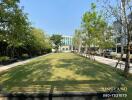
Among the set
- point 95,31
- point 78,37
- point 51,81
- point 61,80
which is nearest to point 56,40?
point 78,37

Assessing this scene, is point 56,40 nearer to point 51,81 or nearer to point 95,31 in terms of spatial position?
point 95,31

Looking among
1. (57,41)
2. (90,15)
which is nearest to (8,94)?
(90,15)

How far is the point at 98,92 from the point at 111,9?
13550 mm

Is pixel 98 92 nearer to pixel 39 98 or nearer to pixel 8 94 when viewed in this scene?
pixel 39 98

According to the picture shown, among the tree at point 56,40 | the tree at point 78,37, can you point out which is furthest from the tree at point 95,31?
the tree at point 56,40

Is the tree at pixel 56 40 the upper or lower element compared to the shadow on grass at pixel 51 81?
upper

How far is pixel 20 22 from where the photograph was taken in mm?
20156

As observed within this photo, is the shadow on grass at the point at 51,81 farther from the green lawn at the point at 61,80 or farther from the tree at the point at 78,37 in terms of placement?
the tree at the point at 78,37

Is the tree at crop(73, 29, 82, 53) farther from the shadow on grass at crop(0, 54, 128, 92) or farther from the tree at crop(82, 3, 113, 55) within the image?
the shadow on grass at crop(0, 54, 128, 92)

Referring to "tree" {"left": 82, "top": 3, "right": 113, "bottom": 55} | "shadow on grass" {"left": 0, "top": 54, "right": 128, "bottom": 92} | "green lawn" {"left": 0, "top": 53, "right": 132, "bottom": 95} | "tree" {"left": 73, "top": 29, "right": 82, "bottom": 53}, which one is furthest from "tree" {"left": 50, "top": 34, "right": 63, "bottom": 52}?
"shadow on grass" {"left": 0, "top": 54, "right": 128, "bottom": 92}

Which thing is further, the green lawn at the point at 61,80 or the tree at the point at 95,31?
the tree at the point at 95,31

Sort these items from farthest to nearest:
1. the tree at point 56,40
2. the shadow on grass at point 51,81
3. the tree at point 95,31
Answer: the tree at point 56,40 < the tree at point 95,31 < the shadow on grass at point 51,81

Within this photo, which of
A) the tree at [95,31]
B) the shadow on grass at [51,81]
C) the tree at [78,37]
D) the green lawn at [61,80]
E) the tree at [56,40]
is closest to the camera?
the green lawn at [61,80]

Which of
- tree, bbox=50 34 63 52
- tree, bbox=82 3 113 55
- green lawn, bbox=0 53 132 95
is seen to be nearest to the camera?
green lawn, bbox=0 53 132 95
